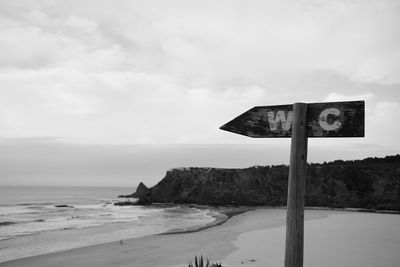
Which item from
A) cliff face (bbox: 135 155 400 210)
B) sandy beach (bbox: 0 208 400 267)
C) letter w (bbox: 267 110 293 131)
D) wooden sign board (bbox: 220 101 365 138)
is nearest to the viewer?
wooden sign board (bbox: 220 101 365 138)

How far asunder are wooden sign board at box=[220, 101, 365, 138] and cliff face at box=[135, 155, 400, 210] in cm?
2695

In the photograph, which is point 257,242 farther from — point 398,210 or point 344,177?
point 344,177

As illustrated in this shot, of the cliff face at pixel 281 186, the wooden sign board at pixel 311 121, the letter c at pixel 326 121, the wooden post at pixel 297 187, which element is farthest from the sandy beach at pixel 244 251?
the cliff face at pixel 281 186

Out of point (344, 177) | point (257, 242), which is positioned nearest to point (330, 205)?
point (344, 177)

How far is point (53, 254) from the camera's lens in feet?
41.2

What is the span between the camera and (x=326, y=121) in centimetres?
350

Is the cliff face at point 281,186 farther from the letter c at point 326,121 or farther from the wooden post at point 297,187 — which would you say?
the letter c at point 326,121

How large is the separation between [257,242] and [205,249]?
1926mm

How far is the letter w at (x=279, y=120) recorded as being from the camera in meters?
3.75

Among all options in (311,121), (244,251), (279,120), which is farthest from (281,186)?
(311,121)

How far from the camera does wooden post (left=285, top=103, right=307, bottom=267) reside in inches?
142

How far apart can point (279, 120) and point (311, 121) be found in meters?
0.35

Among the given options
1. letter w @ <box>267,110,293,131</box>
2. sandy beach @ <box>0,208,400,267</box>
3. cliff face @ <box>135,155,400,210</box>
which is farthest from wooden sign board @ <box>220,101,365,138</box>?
cliff face @ <box>135,155,400,210</box>

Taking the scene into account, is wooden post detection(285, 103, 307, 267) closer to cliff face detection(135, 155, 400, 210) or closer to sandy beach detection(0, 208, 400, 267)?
sandy beach detection(0, 208, 400, 267)
